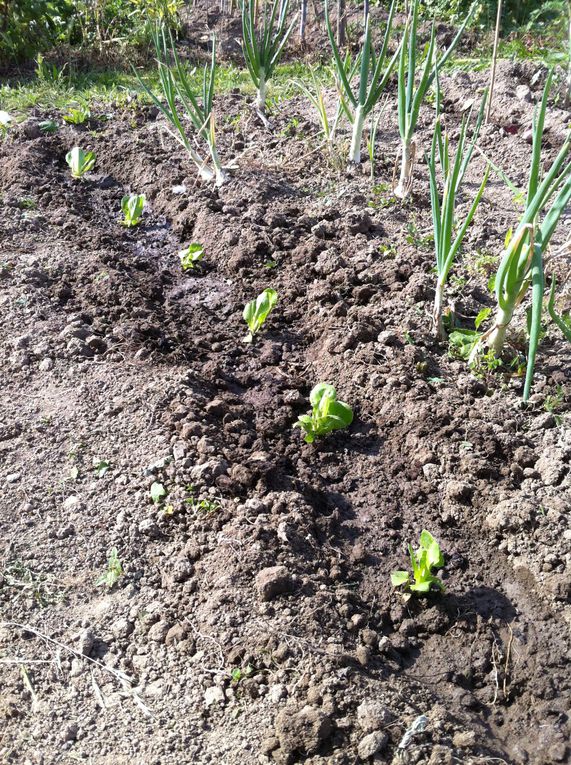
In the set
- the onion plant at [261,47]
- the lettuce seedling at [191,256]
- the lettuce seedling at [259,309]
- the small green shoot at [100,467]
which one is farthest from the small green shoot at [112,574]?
the onion plant at [261,47]

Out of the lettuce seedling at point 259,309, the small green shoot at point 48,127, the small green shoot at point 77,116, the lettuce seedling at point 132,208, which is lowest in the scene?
the lettuce seedling at point 259,309

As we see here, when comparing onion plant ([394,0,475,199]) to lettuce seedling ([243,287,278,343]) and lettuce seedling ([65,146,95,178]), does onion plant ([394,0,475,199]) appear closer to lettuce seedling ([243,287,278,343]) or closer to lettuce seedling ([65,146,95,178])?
lettuce seedling ([243,287,278,343])

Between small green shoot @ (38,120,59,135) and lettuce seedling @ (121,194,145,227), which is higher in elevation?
small green shoot @ (38,120,59,135)

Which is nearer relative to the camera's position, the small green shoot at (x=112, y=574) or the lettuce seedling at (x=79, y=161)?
the small green shoot at (x=112, y=574)

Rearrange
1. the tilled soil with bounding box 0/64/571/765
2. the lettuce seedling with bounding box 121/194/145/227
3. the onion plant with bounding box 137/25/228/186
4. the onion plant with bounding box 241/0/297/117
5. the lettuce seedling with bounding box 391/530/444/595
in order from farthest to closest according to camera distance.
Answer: the onion plant with bounding box 241/0/297/117 < the lettuce seedling with bounding box 121/194/145/227 < the onion plant with bounding box 137/25/228/186 < the lettuce seedling with bounding box 391/530/444/595 < the tilled soil with bounding box 0/64/571/765

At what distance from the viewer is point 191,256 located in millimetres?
3432

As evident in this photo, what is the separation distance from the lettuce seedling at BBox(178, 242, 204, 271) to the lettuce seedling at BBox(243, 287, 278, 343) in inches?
25.6

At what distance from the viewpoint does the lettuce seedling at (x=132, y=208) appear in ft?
12.4

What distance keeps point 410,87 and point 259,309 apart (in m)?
Answer: 1.20

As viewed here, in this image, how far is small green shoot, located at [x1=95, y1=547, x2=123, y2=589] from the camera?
1.99m

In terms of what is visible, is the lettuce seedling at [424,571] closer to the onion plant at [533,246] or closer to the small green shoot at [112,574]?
the onion plant at [533,246]

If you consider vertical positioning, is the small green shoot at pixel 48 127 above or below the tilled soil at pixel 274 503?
above

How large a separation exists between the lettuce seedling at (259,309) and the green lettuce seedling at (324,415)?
0.60m

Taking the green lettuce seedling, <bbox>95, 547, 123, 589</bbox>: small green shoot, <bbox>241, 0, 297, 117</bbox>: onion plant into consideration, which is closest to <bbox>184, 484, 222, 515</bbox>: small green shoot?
<bbox>95, 547, 123, 589</bbox>: small green shoot
